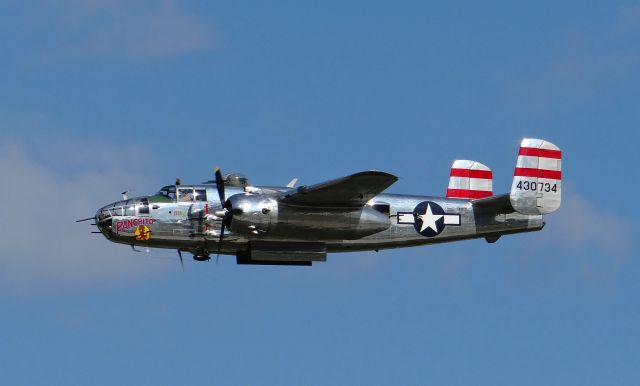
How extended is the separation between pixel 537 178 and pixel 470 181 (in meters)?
2.97

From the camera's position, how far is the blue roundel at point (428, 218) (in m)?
42.3

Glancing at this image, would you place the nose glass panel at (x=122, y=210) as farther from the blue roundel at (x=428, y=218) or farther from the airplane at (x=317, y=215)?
the blue roundel at (x=428, y=218)

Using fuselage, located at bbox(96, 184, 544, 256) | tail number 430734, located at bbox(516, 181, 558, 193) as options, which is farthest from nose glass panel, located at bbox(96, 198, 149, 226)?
tail number 430734, located at bbox(516, 181, 558, 193)

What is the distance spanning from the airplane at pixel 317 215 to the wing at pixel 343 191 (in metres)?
0.03

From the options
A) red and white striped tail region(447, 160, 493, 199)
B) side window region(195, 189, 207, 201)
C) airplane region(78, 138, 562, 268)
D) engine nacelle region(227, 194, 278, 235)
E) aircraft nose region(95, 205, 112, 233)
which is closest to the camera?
engine nacelle region(227, 194, 278, 235)

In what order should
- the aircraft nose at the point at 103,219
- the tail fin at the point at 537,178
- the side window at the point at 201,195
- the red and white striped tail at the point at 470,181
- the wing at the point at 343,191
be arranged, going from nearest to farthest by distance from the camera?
the wing at the point at 343,191, the aircraft nose at the point at 103,219, the side window at the point at 201,195, the tail fin at the point at 537,178, the red and white striped tail at the point at 470,181

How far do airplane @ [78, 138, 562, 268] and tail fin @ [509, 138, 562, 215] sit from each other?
0.03 m

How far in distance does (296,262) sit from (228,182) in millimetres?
2992

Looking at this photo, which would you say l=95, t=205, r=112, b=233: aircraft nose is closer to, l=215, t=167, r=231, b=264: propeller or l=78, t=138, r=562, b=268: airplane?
l=78, t=138, r=562, b=268: airplane

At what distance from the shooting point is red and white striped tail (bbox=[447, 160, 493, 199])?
149 ft

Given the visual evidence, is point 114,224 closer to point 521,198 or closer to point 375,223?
point 375,223

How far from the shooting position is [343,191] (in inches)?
1555

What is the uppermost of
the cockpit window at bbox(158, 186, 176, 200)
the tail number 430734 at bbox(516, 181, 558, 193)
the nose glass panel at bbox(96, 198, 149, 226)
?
the cockpit window at bbox(158, 186, 176, 200)

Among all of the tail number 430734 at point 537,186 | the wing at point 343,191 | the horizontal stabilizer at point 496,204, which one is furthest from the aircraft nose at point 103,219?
the tail number 430734 at point 537,186
